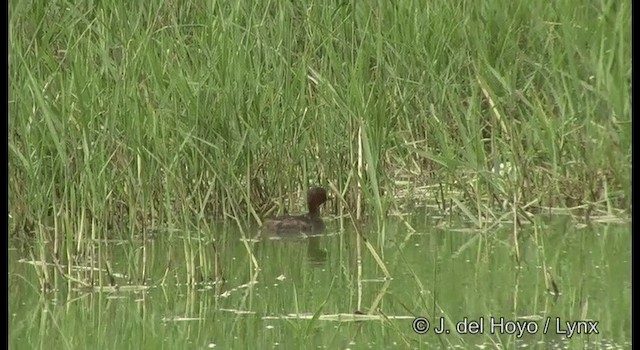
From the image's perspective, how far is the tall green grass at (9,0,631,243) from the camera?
18.4ft

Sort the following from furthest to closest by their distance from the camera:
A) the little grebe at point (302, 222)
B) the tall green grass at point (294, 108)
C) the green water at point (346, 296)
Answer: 1. the little grebe at point (302, 222)
2. the tall green grass at point (294, 108)
3. the green water at point (346, 296)

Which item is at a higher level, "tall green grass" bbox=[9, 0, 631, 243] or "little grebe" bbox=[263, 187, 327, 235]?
"tall green grass" bbox=[9, 0, 631, 243]

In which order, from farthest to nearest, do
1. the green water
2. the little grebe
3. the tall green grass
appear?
the little grebe → the tall green grass → the green water

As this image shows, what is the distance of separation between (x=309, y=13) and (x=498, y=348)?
247 centimetres

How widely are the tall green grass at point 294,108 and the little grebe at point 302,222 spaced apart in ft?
0.41

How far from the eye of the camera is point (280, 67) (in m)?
6.32

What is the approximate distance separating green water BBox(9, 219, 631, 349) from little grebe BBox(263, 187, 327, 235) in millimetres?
101

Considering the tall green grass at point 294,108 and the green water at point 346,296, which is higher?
the tall green grass at point 294,108

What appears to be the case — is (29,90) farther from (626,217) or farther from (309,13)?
(626,217)

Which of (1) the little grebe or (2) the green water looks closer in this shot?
(2) the green water

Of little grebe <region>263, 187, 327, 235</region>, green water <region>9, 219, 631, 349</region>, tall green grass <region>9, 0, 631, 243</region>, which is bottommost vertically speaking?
green water <region>9, 219, 631, 349</region>

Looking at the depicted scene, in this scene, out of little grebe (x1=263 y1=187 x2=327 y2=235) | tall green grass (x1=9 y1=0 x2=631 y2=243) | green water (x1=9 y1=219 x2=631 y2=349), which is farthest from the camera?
little grebe (x1=263 y1=187 x2=327 y2=235)

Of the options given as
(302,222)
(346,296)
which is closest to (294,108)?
(302,222)

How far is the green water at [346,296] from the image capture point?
4.76 meters
